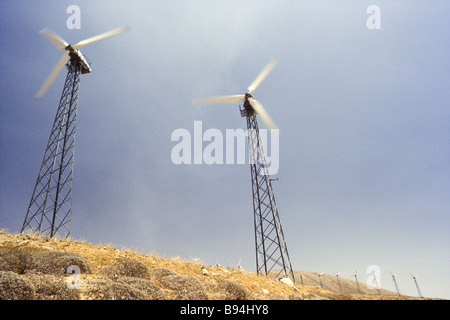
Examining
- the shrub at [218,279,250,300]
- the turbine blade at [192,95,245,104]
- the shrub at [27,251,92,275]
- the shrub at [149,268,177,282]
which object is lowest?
the shrub at [218,279,250,300]

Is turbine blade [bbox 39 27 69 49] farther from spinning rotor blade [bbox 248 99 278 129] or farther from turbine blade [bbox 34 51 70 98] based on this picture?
spinning rotor blade [bbox 248 99 278 129]

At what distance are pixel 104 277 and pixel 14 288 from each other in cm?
254

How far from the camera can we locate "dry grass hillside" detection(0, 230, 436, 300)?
20.8ft

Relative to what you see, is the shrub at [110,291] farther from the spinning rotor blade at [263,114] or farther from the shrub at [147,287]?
the spinning rotor blade at [263,114]

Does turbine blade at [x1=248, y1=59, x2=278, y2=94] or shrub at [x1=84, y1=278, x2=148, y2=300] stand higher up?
turbine blade at [x1=248, y1=59, x2=278, y2=94]

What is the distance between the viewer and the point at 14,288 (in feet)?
19.3

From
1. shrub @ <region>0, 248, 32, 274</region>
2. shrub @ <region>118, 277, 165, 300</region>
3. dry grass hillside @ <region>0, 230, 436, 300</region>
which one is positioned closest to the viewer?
dry grass hillside @ <region>0, 230, 436, 300</region>

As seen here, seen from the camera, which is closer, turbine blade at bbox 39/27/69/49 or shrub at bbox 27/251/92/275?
shrub at bbox 27/251/92/275

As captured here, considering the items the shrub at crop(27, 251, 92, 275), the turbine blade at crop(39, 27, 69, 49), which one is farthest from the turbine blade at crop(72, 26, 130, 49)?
the shrub at crop(27, 251, 92, 275)

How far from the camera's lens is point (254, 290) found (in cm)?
1002

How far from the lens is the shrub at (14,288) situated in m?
5.70

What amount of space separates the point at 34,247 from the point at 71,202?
9527 mm
